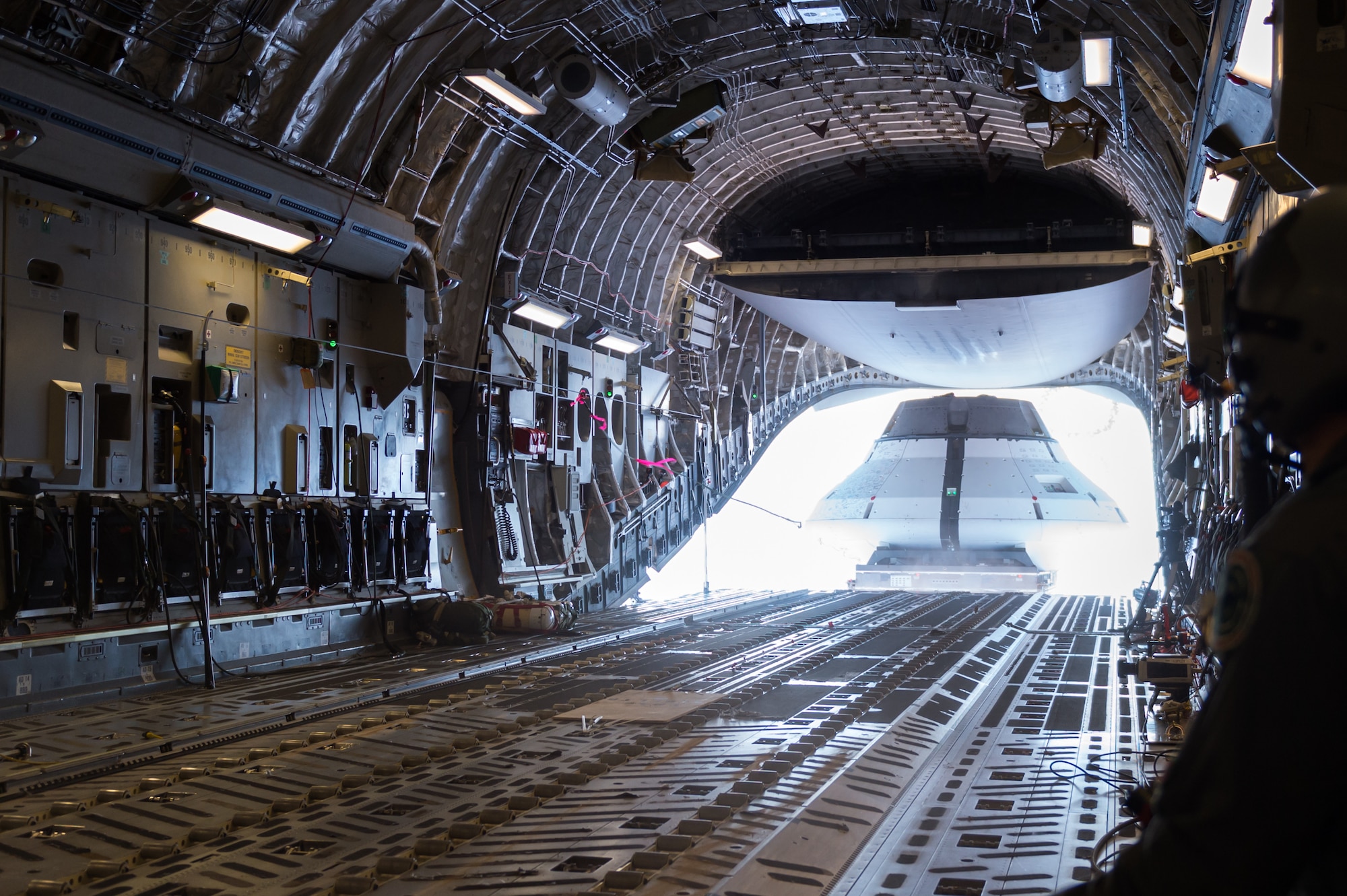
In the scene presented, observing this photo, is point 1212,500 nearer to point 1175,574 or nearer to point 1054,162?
point 1175,574

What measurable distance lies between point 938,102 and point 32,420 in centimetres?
1323

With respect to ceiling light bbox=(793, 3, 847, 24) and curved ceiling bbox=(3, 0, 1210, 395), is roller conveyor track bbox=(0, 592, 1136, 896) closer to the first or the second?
curved ceiling bbox=(3, 0, 1210, 395)

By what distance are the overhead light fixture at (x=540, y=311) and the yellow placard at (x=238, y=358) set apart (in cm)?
443

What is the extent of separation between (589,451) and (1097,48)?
9063mm

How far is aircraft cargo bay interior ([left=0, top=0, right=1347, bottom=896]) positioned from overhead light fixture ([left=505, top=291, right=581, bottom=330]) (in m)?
0.09

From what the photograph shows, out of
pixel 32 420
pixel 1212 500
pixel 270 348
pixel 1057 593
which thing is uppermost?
pixel 270 348

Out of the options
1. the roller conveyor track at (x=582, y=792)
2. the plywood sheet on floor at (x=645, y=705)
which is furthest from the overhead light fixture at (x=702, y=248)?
the plywood sheet on floor at (x=645, y=705)

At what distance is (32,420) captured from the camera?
7801 mm

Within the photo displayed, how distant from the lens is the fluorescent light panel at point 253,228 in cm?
899

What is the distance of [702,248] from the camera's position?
1886 cm

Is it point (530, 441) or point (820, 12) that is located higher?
point (820, 12)

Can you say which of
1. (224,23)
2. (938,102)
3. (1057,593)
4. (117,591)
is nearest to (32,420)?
(117,591)

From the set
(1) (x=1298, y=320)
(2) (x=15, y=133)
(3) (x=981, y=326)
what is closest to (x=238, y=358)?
(2) (x=15, y=133)

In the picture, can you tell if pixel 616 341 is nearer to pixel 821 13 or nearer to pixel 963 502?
pixel 821 13
